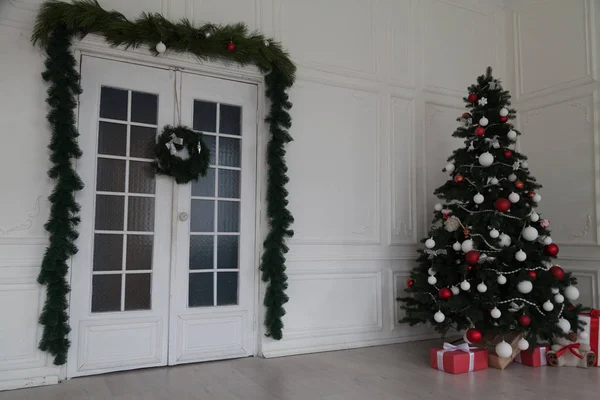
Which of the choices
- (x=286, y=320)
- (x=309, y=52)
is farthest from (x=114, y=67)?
(x=286, y=320)

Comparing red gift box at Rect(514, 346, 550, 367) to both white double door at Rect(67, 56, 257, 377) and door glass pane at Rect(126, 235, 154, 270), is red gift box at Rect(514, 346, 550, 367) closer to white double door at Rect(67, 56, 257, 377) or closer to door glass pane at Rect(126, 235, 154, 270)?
white double door at Rect(67, 56, 257, 377)

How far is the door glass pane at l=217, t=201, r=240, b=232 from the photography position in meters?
3.85

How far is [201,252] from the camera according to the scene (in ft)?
12.3

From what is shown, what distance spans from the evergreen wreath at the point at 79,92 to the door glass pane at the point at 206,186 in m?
0.45

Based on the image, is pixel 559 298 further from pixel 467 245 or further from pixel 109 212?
pixel 109 212

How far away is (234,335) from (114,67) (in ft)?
7.36

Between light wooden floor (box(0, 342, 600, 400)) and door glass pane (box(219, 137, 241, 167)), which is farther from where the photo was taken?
door glass pane (box(219, 137, 241, 167))

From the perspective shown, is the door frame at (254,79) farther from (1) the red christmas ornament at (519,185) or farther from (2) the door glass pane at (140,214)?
(1) the red christmas ornament at (519,185)

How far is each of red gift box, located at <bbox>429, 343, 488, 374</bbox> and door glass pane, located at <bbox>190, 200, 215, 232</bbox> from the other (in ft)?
6.48

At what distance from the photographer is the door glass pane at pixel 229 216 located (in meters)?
3.85

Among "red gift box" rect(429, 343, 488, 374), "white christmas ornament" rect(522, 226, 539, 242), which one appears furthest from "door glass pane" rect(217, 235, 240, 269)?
"white christmas ornament" rect(522, 226, 539, 242)

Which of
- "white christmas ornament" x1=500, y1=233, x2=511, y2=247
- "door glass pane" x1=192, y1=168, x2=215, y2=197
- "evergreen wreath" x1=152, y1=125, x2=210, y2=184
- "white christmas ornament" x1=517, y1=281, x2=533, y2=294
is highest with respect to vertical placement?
"evergreen wreath" x1=152, y1=125, x2=210, y2=184

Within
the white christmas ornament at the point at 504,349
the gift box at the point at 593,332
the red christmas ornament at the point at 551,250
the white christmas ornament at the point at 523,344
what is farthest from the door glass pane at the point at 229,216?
the gift box at the point at 593,332

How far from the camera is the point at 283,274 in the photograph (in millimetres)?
3848
